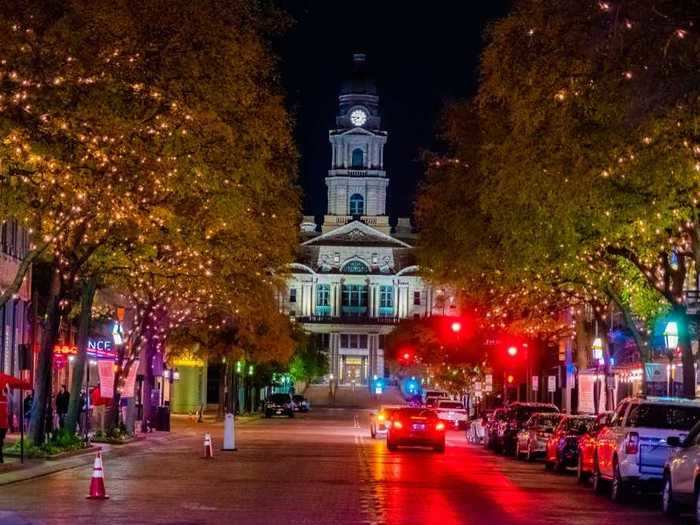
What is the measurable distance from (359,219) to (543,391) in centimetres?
10257

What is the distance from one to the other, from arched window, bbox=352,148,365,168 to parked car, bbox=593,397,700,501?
16426cm

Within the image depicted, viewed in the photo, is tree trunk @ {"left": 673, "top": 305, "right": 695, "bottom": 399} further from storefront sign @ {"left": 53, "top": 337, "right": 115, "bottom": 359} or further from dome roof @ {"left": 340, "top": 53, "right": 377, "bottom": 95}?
dome roof @ {"left": 340, "top": 53, "right": 377, "bottom": 95}

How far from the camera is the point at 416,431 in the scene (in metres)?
45.3

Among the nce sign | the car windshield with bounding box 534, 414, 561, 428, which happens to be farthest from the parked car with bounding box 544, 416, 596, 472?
the nce sign

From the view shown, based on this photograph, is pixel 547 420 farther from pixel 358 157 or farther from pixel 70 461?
pixel 358 157

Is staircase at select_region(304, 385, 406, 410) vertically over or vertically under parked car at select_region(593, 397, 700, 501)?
over

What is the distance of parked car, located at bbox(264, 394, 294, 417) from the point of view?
97125 millimetres

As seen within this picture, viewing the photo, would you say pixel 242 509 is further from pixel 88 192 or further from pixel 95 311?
pixel 95 311

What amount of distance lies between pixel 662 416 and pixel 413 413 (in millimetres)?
20062

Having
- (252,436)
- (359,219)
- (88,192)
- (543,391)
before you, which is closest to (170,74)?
(88,192)

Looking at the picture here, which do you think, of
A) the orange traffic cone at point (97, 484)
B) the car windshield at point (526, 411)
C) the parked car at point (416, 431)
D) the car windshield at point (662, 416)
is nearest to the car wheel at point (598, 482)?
the car windshield at point (662, 416)

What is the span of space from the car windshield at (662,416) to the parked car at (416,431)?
62.0 feet

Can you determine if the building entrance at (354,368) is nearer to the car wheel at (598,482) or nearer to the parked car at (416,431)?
the parked car at (416,431)

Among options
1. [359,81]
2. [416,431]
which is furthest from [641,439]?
[359,81]
